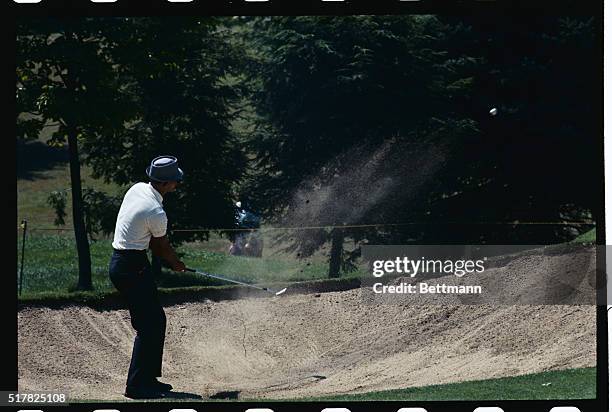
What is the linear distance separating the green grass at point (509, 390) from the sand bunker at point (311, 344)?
12.5 inches

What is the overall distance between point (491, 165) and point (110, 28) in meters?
4.79

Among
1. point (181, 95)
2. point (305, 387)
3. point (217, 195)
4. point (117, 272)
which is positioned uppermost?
point (181, 95)

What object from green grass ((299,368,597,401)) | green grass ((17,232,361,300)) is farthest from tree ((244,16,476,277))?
green grass ((299,368,597,401))

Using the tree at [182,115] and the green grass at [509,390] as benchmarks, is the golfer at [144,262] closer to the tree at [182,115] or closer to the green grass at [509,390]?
the green grass at [509,390]

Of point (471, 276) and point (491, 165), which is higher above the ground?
point (491, 165)

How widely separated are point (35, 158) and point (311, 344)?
3.73 meters

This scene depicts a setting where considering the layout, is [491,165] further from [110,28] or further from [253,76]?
[110,28]

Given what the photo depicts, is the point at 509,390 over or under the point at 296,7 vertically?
under

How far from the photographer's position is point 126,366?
12.5 metres

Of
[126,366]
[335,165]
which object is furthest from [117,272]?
[335,165]

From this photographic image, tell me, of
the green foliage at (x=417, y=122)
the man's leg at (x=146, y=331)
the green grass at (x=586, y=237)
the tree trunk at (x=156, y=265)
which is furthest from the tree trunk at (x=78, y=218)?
the green grass at (x=586, y=237)

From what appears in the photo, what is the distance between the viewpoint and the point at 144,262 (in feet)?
36.2

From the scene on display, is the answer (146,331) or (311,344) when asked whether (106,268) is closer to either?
(311,344)

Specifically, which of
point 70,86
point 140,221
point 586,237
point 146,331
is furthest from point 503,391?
point 70,86
